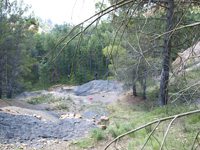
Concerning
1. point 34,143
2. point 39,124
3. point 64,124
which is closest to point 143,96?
point 64,124

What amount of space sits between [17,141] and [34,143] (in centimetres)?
45

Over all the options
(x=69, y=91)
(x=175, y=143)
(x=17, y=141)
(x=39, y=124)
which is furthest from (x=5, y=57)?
(x=175, y=143)

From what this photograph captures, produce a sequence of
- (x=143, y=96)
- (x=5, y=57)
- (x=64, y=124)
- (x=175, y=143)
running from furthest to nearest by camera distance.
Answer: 1. (x=5, y=57)
2. (x=143, y=96)
3. (x=64, y=124)
4. (x=175, y=143)

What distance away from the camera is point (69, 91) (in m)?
25.1

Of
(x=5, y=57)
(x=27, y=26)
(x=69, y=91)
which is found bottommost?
(x=69, y=91)

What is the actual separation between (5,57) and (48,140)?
13.4 meters

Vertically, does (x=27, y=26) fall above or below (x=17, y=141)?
above

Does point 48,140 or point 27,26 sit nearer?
point 48,140

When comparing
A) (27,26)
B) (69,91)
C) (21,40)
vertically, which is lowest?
(69,91)

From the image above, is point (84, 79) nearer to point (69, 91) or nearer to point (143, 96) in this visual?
point (69, 91)

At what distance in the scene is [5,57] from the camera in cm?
1644

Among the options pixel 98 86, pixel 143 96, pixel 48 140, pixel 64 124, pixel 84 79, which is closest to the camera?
pixel 48 140

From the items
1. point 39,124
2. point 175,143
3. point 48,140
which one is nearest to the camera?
point 175,143

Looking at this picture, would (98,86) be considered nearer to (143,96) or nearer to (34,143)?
(143,96)
